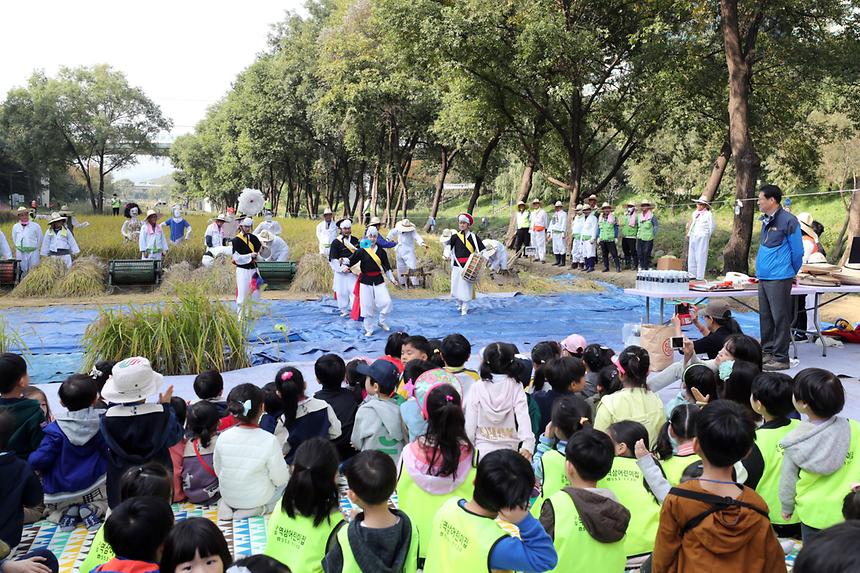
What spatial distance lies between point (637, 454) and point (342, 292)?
8404 millimetres

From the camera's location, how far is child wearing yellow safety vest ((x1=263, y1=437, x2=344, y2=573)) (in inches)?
114

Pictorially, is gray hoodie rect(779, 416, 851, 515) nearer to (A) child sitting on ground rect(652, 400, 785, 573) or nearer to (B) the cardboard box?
(A) child sitting on ground rect(652, 400, 785, 573)

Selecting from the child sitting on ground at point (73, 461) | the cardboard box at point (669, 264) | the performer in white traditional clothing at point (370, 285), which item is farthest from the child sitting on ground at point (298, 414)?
the performer in white traditional clothing at point (370, 285)

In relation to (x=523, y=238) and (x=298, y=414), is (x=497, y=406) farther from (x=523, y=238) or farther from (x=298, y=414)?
(x=523, y=238)

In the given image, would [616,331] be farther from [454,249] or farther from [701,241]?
[701,241]

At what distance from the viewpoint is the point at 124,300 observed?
12641mm

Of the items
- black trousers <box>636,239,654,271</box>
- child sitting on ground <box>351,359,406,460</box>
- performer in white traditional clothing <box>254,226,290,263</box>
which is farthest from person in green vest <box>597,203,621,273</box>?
child sitting on ground <box>351,359,406,460</box>

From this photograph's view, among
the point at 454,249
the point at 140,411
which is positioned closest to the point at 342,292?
the point at 454,249

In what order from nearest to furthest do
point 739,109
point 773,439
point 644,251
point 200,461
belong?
1. point 773,439
2. point 200,461
3. point 739,109
4. point 644,251

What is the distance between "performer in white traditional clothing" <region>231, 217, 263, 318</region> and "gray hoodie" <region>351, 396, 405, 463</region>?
20.6 feet

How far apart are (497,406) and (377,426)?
750mm

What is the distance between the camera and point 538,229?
1848 cm

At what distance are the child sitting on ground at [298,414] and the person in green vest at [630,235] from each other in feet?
42.7

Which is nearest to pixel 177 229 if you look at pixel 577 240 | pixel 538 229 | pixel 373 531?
pixel 538 229
